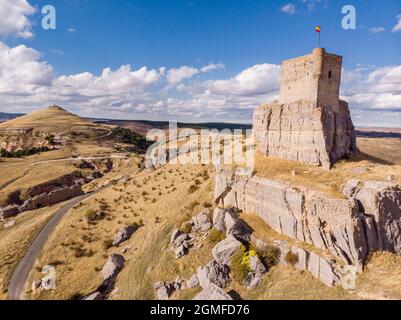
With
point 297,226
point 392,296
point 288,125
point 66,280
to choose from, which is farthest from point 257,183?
point 66,280

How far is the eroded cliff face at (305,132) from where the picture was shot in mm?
29516

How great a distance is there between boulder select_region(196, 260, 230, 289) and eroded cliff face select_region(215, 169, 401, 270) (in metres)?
6.43

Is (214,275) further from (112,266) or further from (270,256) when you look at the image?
(112,266)

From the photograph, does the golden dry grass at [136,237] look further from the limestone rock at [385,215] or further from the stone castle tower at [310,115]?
the limestone rock at [385,215]

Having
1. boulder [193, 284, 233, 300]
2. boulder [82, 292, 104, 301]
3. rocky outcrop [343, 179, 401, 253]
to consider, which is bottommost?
boulder [82, 292, 104, 301]

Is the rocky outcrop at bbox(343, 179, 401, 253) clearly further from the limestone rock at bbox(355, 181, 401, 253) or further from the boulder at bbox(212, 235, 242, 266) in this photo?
the boulder at bbox(212, 235, 242, 266)

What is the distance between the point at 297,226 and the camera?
80.9 feet

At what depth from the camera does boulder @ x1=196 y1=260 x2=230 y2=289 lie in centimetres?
2397

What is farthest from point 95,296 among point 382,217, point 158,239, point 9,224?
point 9,224

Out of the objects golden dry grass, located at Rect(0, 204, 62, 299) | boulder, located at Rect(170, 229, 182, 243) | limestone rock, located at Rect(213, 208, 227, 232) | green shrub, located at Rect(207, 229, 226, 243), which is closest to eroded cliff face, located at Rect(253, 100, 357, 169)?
limestone rock, located at Rect(213, 208, 227, 232)

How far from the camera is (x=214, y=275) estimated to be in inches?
955

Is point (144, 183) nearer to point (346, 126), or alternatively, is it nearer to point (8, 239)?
point (8, 239)

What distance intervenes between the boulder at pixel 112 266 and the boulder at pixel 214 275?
976 centimetres

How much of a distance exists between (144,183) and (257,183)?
28.2 m
